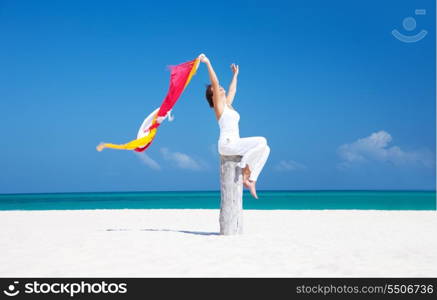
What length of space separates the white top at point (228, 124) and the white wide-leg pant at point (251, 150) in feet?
0.33

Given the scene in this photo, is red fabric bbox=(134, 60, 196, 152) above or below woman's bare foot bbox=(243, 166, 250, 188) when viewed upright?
above

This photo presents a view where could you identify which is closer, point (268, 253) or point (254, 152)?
point (268, 253)

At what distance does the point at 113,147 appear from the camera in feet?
24.7

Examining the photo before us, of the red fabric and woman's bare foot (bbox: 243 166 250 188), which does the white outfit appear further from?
the red fabric

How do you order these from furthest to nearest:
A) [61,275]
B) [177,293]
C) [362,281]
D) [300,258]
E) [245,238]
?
1. [245,238]
2. [300,258]
3. [61,275]
4. [362,281]
5. [177,293]

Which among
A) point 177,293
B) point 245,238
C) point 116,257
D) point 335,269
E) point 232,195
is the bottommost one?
point 177,293

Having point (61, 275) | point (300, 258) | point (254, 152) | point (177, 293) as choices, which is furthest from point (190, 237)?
point (177, 293)

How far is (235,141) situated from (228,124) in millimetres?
311

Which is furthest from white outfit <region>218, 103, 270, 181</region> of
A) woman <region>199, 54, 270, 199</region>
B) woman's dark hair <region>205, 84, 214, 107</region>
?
woman's dark hair <region>205, 84, 214, 107</region>

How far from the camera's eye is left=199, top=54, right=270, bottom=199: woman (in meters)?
7.38

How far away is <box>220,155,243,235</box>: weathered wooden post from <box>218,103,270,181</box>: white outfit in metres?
0.13

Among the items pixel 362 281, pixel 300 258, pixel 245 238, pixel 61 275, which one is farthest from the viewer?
pixel 245 238

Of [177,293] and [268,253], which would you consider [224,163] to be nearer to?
[268,253]

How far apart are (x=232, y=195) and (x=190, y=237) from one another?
0.95 metres
